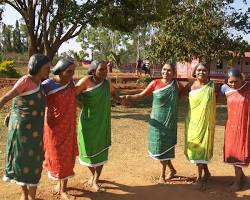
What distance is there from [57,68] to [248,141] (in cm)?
278

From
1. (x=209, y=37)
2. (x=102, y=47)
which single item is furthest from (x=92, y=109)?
(x=102, y=47)

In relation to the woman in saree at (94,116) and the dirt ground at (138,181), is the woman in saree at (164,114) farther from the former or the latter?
the woman in saree at (94,116)

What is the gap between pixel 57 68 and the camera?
520 centimetres

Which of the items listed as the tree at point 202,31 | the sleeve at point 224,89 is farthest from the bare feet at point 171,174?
the tree at point 202,31

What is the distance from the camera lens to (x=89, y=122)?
5.68 meters

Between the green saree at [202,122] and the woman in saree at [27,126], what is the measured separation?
2214 millimetres

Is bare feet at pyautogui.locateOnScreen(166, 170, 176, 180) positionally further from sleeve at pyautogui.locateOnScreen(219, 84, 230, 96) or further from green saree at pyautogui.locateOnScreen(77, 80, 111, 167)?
sleeve at pyautogui.locateOnScreen(219, 84, 230, 96)

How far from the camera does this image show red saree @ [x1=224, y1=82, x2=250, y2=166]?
5.95 m

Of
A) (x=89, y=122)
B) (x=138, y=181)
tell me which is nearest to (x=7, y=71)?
(x=138, y=181)

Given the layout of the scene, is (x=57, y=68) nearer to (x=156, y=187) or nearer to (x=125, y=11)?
(x=156, y=187)

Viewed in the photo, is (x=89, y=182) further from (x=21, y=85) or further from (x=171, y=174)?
(x=21, y=85)

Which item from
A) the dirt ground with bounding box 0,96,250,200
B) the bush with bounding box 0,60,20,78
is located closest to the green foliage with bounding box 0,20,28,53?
the bush with bounding box 0,60,20,78

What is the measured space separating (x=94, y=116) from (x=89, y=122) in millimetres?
108

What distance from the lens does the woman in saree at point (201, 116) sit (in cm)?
598
